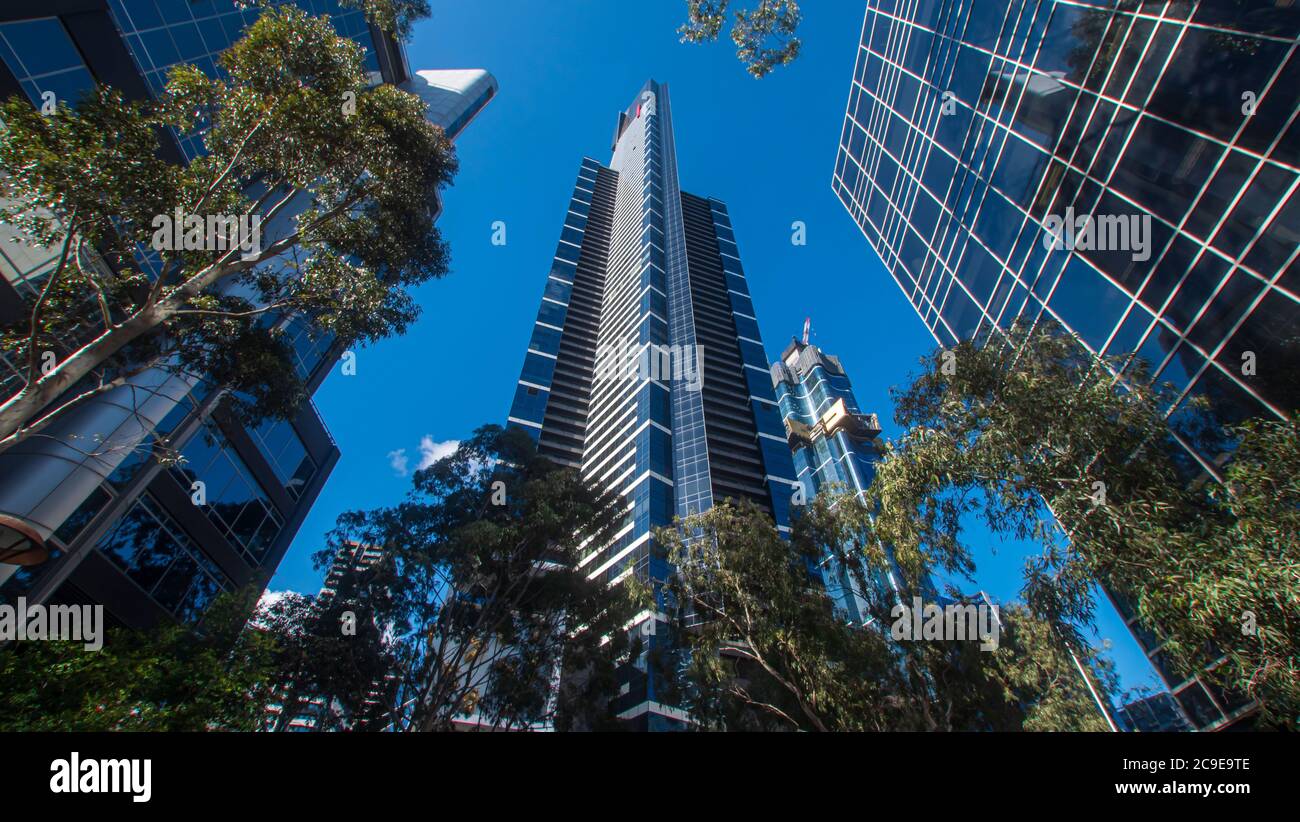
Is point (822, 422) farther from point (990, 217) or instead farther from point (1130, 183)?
point (1130, 183)

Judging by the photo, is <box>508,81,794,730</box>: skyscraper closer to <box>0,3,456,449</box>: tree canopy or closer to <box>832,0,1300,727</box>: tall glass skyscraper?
<box>0,3,456,449</box>: tree canopy

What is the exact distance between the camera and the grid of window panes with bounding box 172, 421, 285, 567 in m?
20.0

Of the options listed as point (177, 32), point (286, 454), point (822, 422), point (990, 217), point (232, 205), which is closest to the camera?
point (232, 205)

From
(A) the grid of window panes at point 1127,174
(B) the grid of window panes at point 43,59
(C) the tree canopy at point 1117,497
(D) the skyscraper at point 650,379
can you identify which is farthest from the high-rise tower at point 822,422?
(B) the grid of window panes at point 43,59

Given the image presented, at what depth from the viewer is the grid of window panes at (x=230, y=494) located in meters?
20.0

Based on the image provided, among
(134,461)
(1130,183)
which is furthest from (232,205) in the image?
(1130,183)

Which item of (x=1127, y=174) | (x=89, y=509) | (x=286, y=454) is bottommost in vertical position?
(x=89, y=509)

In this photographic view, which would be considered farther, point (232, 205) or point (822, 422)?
point (822, 422)

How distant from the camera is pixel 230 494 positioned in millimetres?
22000

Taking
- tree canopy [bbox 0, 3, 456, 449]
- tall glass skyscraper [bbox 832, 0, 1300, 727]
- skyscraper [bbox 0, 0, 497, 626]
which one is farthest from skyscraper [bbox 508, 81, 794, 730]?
tall glass skyscraper [bbox 832, 0, 1300, 727]

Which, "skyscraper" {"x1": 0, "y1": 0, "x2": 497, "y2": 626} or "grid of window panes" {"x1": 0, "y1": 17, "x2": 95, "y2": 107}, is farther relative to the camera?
"grid of window panes" {"x1": 0, "y1": 17, "x2": 95, "y2": 107}

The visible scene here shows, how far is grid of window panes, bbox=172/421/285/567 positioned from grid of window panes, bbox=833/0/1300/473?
2874cm

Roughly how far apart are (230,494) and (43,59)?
607 inches
